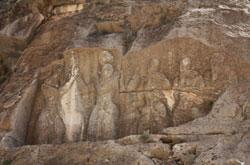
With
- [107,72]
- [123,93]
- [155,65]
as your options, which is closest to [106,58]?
[107,72]

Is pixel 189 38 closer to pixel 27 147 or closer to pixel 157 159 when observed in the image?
pixel 157 159

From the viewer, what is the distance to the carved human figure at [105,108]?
10.8 m

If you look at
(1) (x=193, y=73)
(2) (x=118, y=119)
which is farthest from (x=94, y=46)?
(1) (x=193, y=73)

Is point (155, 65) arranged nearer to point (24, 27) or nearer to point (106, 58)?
point (106, 58)

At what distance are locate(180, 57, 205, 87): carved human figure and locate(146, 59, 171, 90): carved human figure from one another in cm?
50

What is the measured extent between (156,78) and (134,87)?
2.57ft

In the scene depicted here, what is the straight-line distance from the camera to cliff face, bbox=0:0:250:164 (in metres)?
9.05

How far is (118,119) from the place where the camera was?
1098 centimetres

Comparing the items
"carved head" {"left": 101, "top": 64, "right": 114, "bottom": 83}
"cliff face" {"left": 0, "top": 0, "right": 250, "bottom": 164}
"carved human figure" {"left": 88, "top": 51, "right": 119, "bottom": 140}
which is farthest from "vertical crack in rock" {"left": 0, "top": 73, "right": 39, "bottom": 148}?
"carved head" {"left": 101, "top": 64, "right": 114, "bottom": 83}

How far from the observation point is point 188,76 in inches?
415

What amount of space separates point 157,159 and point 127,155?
791 mm

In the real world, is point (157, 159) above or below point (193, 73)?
below

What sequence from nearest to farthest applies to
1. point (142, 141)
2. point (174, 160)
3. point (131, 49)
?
1. point (174, 160)
2. point (142, 141)
3. point (131, 49)

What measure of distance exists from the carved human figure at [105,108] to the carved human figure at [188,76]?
2.25 metres
